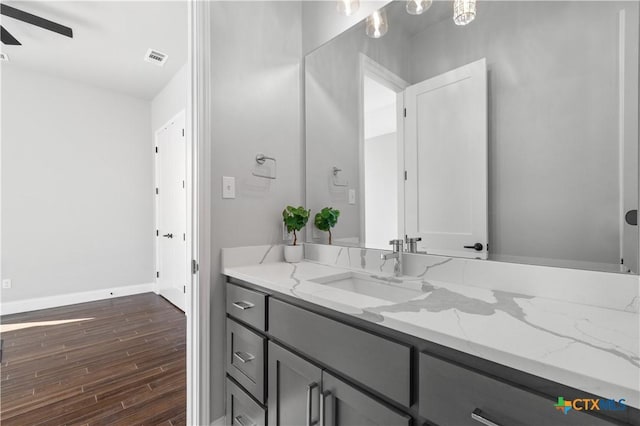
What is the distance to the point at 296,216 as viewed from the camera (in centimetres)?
169

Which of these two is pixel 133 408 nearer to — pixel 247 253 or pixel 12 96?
pixel 247 253

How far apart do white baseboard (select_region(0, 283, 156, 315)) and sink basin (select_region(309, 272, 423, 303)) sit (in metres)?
3.87

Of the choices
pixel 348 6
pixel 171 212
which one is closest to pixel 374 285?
pixel 348 6

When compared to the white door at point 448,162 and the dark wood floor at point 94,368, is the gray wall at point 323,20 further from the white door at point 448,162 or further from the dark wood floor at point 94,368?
the dark wood floor at point 94,368

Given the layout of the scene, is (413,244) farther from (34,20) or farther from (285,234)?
(34,20)

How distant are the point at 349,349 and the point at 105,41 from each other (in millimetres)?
3536

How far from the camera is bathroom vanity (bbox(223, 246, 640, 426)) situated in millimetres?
557

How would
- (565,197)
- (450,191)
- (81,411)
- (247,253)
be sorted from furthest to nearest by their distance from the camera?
(81,411) < (247,253) < (450,191) < (565,197)

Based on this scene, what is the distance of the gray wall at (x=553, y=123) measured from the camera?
0.90m

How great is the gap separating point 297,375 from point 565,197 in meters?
1.06

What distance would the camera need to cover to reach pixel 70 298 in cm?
373

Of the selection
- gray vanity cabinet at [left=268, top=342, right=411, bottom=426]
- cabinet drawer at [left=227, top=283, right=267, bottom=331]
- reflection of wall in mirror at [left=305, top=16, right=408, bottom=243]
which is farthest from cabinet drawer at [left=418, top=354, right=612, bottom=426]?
reflection of wall in mirror at [left=305, top=16, right=408, bottom=243]

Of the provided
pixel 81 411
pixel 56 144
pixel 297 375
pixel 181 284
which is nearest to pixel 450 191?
pixel 297 375

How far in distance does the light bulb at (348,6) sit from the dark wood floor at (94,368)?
7.79 feet
